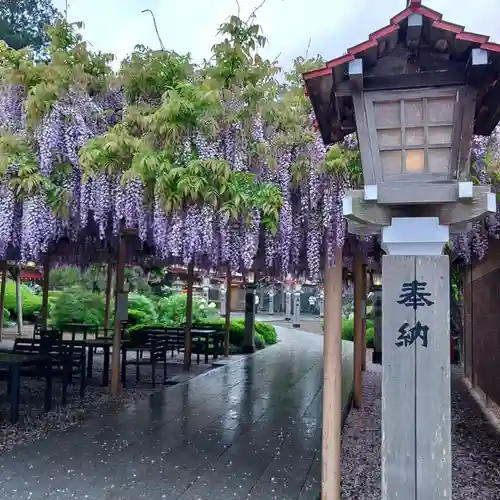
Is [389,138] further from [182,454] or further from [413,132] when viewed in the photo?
[182,454]

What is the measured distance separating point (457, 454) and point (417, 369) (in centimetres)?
289

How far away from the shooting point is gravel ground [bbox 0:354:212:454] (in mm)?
5359

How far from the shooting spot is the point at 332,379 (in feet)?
12.2

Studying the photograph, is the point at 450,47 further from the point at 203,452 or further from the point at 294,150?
the point at 203,452

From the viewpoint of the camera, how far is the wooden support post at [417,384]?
9.14 feet

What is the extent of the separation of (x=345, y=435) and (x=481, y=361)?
2879 millimetres

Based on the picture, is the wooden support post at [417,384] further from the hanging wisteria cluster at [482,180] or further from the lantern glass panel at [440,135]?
the hanging wisteria cluster at [482,180]

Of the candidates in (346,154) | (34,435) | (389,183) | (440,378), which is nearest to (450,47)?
(389,183)

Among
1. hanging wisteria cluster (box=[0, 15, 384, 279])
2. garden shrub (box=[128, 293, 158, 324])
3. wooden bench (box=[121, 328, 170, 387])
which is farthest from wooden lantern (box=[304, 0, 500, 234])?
garden shrub (box=[128, 293, 158, 324])

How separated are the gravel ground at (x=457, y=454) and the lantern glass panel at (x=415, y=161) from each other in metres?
2.43

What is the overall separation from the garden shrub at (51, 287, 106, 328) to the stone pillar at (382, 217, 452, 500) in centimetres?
1458

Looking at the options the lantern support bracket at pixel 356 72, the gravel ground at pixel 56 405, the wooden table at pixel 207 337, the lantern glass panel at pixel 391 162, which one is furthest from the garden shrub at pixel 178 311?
the lantern support bracket at pixel 356 72

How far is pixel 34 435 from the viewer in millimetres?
5273

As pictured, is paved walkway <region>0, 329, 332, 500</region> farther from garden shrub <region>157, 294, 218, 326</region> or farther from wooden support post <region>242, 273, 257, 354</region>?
garden shrub <region>157, 294, 218, 326</region>
